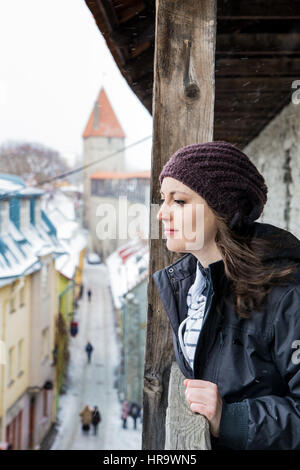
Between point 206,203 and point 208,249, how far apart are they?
0.34ft

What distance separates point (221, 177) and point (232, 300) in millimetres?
241

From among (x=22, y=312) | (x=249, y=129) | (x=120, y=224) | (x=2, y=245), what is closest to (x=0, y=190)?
(x=2, y=245)

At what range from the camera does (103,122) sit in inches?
1607

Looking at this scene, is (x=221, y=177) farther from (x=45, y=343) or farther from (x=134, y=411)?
(x=45, y=343)

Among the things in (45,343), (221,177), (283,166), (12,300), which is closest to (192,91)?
(221,177)

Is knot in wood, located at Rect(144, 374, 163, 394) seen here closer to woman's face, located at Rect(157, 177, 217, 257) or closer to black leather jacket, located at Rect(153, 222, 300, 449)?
black leather jacket, located at Rect(153, 222, 300, 449)

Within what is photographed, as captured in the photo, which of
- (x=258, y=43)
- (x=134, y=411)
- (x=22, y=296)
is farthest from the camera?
(x=134, y=411)

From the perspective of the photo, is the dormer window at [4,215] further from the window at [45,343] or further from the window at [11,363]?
the window at [45,343]

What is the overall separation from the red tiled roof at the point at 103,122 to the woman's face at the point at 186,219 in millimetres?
39550

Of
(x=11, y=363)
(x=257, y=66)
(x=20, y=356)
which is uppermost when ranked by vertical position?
(x=257, y=66)

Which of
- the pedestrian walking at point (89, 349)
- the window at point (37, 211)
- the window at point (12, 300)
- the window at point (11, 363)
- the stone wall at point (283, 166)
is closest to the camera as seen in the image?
the stone wall at point (283, 166)

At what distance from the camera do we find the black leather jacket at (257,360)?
83 centimetres

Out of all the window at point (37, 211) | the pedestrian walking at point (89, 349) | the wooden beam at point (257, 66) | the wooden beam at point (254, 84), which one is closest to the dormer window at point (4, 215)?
the window at point (37, 211)

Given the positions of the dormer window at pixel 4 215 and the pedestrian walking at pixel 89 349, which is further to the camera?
the pedestrian walking at pixel 89 349
